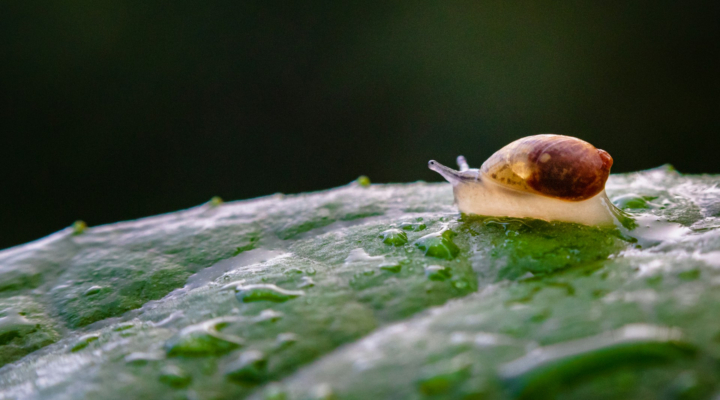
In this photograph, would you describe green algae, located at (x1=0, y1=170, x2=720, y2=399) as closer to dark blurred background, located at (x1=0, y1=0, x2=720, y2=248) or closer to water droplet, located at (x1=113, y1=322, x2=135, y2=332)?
water droplet, located at (x1=113, y1=322, x2=135, y2=332)

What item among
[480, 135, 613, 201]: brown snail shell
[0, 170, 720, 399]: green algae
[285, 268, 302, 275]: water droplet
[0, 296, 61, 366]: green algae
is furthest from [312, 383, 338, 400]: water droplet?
[480, 135, 613, 201]: brown snail shell

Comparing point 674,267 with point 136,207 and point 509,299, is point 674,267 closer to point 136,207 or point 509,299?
point 509,299

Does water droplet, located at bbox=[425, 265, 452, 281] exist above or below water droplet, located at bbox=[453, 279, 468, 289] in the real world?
above

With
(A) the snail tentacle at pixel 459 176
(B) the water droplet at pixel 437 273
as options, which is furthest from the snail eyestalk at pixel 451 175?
(B) the water droplet at pixel 437 273

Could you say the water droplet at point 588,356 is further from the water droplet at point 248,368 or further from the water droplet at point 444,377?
the water droplet at point 248,368

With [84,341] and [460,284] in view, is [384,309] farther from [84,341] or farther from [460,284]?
[84,341]

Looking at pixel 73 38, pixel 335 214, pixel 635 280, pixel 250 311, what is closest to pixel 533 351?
pixel 635 280
